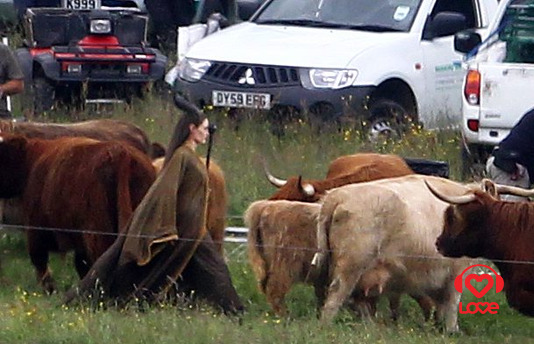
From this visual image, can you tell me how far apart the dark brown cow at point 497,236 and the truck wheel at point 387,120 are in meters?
5.82

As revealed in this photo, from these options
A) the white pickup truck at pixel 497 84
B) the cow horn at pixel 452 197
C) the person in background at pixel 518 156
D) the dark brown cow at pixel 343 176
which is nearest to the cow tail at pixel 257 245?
the dark brown cow at pixel 343 176

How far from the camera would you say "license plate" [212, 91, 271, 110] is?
16500 mm

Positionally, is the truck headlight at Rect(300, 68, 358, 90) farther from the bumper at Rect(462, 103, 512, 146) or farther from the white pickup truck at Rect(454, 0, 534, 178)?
the bumper at Rect(462, 103, 512, 146)

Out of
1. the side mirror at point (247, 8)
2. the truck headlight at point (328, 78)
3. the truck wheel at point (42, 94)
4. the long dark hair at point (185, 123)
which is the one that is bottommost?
the truck wheel at point (42, 94)

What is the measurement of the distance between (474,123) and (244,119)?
2.53 m

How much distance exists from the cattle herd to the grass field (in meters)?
0.23

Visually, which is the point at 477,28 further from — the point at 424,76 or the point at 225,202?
the point at 225,202

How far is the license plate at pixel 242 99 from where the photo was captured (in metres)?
16.5

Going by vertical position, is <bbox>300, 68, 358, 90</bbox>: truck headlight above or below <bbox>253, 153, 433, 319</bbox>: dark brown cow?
below

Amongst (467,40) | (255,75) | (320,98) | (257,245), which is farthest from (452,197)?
(255,75)

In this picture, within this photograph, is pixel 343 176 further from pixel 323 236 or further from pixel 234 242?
pixel 234 242

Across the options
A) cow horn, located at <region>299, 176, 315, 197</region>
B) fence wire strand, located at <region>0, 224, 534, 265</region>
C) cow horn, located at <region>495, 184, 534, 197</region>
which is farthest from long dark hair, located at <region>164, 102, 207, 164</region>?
cow horn, located at <region>495, 184, 534, 197</region>

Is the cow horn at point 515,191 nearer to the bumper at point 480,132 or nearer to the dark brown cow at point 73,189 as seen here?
the dark brown cow at point 73,189

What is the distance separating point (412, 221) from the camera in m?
10.7
